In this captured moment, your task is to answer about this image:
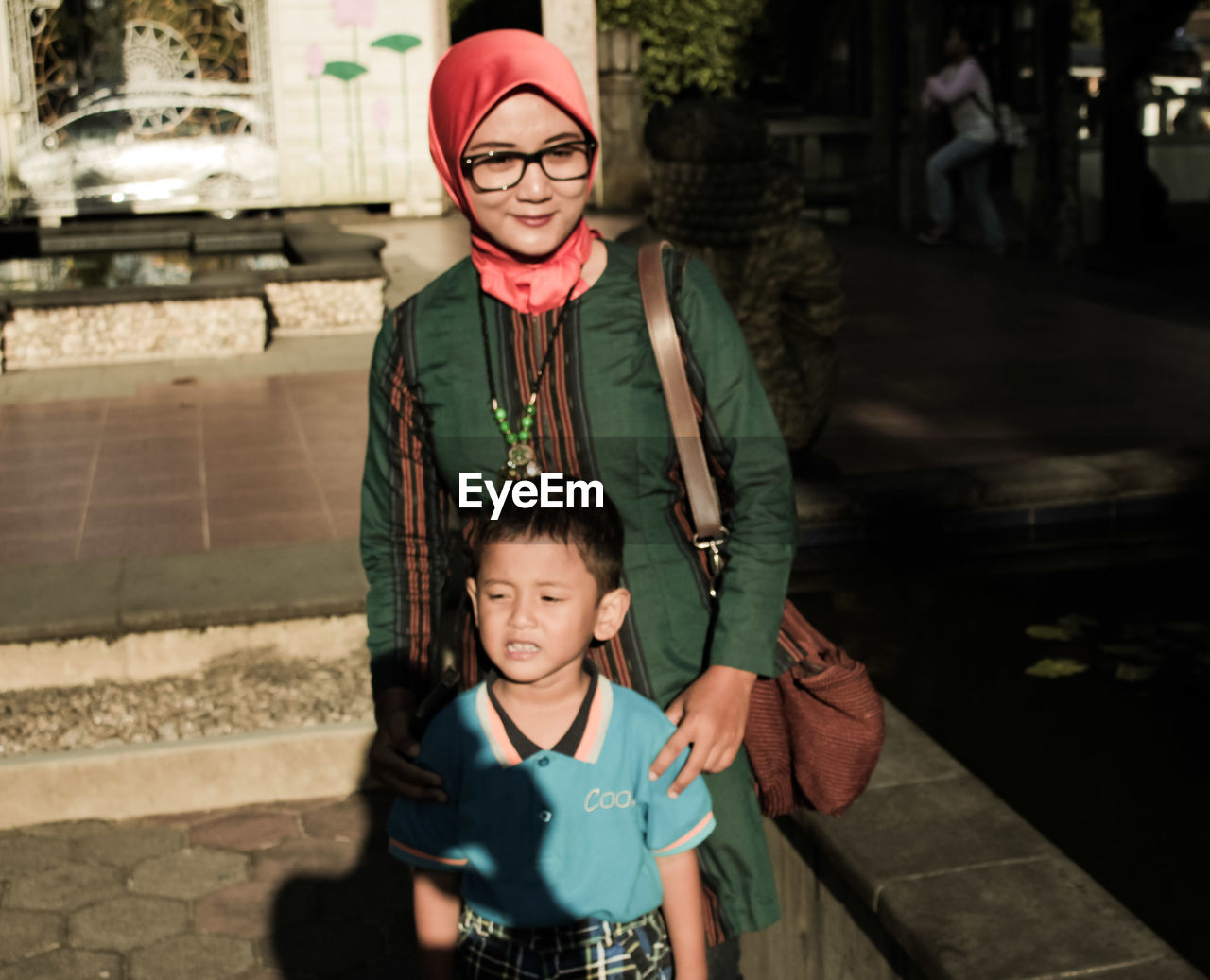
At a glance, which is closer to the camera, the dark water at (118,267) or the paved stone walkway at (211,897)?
the paved stone walkway at (211,897)

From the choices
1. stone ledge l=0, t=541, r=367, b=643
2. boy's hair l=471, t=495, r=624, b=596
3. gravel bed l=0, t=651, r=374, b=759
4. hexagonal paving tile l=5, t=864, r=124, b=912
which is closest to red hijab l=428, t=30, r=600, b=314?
boy's hair l=471, t=495, r=624, b=596

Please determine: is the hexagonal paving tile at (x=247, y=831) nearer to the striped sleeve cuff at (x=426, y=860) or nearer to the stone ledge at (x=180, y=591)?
the stone ledge at (x=180, y=591)

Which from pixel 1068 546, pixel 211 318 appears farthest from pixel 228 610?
pixel 211 318

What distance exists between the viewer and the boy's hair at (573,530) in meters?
2.07

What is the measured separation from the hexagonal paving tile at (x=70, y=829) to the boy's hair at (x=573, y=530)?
2.53 metres

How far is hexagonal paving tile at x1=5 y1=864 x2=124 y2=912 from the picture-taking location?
3760 millimetres

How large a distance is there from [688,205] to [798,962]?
10.4 feet

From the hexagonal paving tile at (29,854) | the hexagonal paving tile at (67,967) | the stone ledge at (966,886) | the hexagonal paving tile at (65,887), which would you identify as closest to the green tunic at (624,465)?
the stone ledge at (966,886)

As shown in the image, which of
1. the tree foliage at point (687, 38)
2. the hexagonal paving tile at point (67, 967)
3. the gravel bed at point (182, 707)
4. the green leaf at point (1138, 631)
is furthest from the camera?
the tree foliage at point (687, 38)

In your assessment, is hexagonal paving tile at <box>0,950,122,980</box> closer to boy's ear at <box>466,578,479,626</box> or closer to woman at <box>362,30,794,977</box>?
woman at <box>362,30,794,977</box>

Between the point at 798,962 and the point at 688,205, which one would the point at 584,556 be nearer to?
the point at 798,962

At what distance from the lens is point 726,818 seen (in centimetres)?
230

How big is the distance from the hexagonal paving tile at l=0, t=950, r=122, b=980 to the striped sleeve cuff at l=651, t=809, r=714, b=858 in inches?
72.9

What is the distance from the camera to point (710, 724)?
2.13 meters
